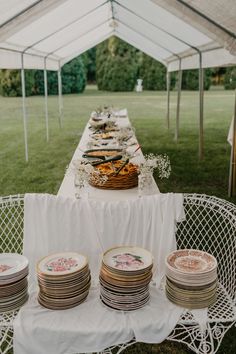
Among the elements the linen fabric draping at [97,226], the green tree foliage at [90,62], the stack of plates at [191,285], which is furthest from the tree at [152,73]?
the stack of plates at [191,285]

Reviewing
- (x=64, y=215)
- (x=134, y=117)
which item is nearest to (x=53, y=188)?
(x=64, y=215)

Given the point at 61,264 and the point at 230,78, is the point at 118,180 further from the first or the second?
the point at 230,78

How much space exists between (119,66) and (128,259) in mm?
25575

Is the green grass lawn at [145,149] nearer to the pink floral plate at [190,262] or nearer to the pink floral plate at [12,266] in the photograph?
the pink floral plate at [190,262]

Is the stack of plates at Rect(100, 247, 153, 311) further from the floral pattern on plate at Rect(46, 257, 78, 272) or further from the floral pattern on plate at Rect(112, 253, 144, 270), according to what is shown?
the floral pattern on plate at Rect(46, 257, 78, 272)

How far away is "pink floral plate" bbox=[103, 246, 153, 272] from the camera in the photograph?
2.29 metres

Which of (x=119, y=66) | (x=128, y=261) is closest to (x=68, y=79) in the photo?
(x=119, y=66)

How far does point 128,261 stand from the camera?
2365 mm

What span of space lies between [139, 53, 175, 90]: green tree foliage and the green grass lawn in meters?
9.64

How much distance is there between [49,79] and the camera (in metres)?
24.3

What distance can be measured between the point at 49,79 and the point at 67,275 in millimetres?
23251

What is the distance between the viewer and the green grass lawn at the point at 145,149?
21.0 ft

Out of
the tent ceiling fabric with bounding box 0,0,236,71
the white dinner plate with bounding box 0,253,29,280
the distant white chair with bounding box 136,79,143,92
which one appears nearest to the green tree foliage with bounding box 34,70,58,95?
the distant white chair with bounding box 136,79,143,92

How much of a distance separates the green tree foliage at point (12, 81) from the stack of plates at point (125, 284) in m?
21.4
